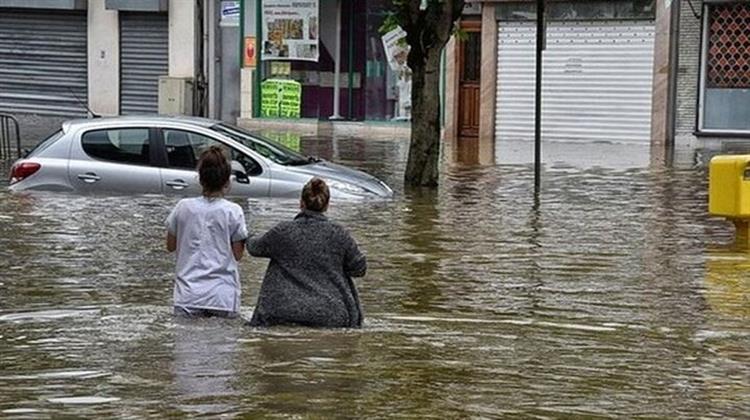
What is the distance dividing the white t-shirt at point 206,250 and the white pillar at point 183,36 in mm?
28104

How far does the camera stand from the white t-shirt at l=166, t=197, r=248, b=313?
9.16 meters

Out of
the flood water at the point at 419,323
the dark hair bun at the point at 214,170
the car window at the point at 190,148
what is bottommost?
the flood water at the point at 419,323

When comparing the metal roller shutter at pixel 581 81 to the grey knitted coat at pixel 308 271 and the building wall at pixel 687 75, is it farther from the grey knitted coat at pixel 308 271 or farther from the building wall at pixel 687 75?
the grey knitted coat at pixel 308 271

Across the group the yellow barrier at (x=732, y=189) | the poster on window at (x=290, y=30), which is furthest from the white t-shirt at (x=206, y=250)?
the poster on window at (x=290, y=30)

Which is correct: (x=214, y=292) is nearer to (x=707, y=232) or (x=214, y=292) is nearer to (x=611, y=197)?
(x=707, y=232)

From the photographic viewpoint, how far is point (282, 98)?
36250mm

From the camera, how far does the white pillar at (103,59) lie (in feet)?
125

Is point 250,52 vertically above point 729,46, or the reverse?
point 729,46

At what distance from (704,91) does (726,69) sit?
0.63 m

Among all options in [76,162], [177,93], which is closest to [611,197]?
[76,162]

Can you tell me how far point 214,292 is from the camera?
9.25m

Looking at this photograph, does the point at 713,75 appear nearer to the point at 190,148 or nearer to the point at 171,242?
the point at 190,148

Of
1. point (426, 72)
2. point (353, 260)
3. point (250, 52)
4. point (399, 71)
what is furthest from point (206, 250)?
point (250, 52)

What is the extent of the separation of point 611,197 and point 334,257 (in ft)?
36.5
